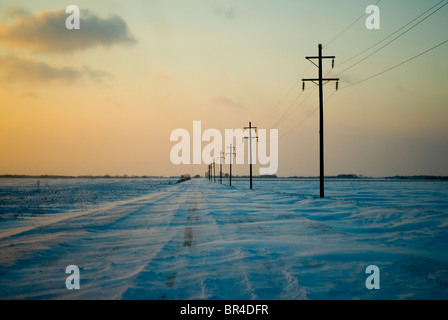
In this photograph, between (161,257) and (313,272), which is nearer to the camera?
(313,272)

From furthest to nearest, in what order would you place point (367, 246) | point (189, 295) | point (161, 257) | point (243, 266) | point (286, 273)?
1. point (367, 246)
2. point (161, 257)
3. point (243, 266)
4. point (286, 273)
5. point (189, 295)

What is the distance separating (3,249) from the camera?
883cm

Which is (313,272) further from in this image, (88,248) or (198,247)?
(88,248)

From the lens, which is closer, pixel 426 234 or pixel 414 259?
pixel 414 259

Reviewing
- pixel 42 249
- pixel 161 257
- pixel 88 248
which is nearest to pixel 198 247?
pixel 161 257

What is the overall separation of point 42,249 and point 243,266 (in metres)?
5.96

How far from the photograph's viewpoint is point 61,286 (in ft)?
18.7

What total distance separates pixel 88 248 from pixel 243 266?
16.1 feet

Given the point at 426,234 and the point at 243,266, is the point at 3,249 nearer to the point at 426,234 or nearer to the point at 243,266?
the point at 243,266

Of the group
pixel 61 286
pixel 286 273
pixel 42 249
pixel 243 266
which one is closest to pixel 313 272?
pixel 286 273
